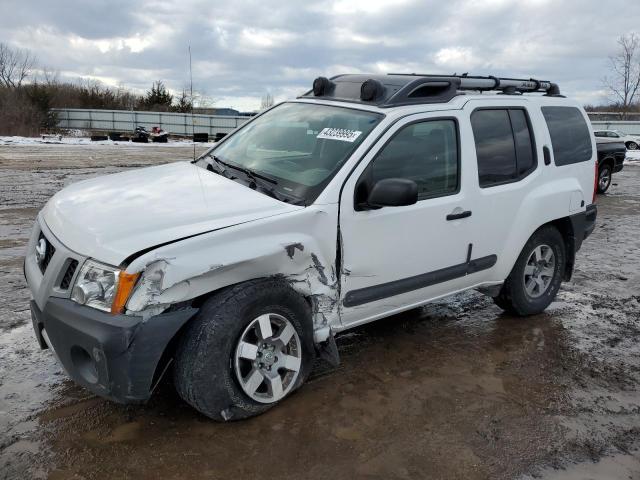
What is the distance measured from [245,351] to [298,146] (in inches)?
61.6

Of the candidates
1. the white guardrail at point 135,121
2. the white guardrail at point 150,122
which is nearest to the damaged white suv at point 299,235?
the white guardrail at point 150,122

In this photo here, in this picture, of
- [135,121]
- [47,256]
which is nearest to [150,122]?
[135,121]

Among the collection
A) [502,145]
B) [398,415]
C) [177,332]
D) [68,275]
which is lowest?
[398,415]

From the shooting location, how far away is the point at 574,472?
9.27ft

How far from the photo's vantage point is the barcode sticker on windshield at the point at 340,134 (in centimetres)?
356

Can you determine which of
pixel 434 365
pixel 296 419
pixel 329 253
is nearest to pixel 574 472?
pixel 434 365

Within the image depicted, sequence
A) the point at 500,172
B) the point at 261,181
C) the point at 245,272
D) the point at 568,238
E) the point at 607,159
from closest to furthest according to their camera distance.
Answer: the point at 245,272, the point at 261,181, the point at 500,172, the point at 568,238, the point at 607,159

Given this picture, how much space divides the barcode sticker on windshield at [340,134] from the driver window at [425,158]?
22 cm

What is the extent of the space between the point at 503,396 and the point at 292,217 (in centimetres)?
186

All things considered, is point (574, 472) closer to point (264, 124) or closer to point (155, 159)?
point (264, 124)

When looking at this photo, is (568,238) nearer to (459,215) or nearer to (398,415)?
(459,215)

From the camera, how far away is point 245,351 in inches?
117

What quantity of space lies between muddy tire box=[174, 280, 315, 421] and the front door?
43cm

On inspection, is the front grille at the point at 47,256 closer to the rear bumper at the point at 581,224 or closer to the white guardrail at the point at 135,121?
the rear bumper at the point at 581,224
